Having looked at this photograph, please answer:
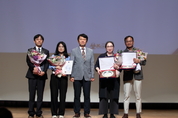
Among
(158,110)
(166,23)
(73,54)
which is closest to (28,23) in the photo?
(73,54)

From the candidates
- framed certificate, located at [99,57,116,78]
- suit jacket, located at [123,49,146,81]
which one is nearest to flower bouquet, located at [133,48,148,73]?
suit jacket, located at [123,49,146,81]

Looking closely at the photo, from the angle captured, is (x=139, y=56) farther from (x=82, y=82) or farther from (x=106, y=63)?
(x=82, y=82)

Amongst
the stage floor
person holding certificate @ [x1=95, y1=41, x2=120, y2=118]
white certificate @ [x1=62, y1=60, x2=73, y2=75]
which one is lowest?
the stage floor

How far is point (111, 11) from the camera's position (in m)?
4.67

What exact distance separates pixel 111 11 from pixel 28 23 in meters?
1.77

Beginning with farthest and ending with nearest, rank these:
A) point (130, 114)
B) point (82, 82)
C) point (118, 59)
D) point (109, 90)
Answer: point (130, 114) < point (82, 82) < point (109, 90) < point (118, 59)

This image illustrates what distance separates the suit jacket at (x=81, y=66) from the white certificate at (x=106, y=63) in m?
0.26

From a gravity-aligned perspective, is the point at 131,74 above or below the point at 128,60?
below

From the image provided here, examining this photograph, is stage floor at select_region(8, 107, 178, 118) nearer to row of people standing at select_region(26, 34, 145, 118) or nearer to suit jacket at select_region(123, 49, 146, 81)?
row of people standing at select_region(26, 34, 145, 118)

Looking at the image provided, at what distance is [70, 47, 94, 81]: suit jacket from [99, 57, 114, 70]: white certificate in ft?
0.87

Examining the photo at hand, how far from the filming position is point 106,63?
3.63 m

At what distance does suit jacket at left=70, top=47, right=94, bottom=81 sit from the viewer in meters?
3.80

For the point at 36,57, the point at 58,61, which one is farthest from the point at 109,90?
the point at 36,57

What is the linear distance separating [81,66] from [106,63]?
17.6 inches
